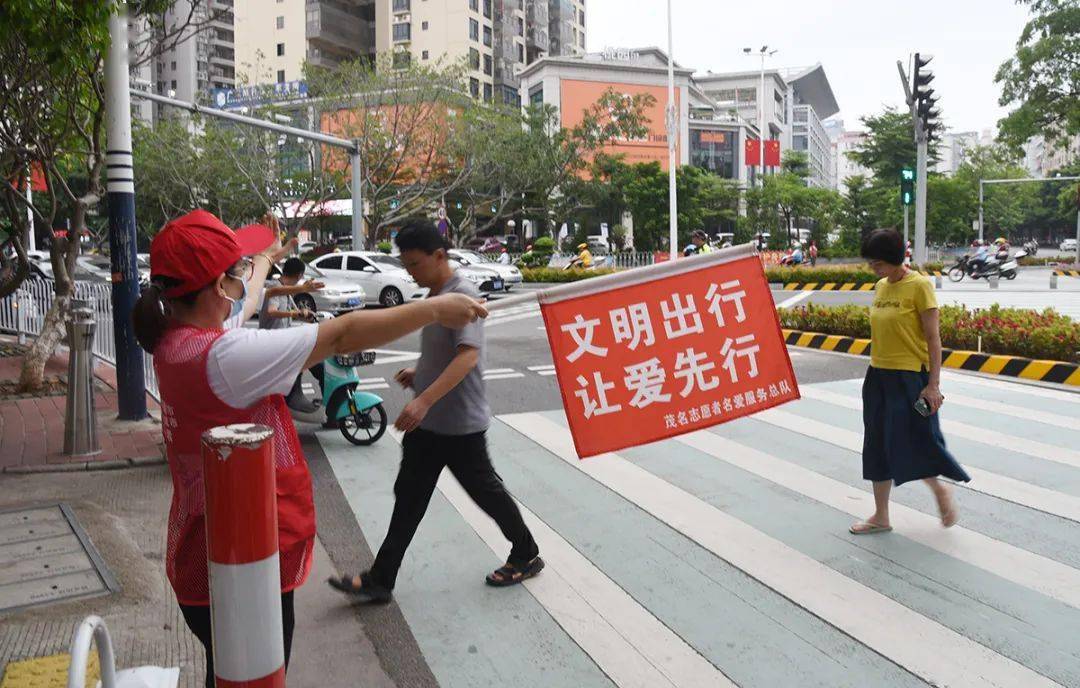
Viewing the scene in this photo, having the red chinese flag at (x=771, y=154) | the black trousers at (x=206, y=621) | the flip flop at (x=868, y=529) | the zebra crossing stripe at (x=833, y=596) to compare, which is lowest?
the zebra crossing stripe at (x=833, y=596)

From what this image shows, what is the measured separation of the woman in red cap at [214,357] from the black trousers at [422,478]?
1688mm

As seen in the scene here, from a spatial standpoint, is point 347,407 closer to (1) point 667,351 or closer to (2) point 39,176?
(1) point 667,351

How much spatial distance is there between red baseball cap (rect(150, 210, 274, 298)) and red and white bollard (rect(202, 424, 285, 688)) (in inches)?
21.4

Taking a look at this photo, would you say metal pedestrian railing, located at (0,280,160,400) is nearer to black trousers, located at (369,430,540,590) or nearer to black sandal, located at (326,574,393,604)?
black sandal, located at (326,574,393,604)

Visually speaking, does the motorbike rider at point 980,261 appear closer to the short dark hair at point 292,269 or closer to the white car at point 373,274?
the white car at point 373,274

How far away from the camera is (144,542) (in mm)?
5180

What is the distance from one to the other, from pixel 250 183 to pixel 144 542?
29.2 meters

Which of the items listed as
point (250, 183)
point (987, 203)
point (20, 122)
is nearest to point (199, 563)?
point (20, 122)

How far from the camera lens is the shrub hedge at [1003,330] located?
402 inches

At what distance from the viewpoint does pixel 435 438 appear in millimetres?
4098

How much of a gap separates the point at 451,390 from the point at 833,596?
199cm

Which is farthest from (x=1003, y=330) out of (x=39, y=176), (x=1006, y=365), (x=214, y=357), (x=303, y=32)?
(x=303, y=32)

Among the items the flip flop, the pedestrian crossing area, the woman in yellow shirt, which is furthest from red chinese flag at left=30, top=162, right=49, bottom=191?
the flip flop

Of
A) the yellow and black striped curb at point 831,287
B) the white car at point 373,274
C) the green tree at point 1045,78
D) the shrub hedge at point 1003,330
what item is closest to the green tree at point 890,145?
the green tree at point 1045,78
